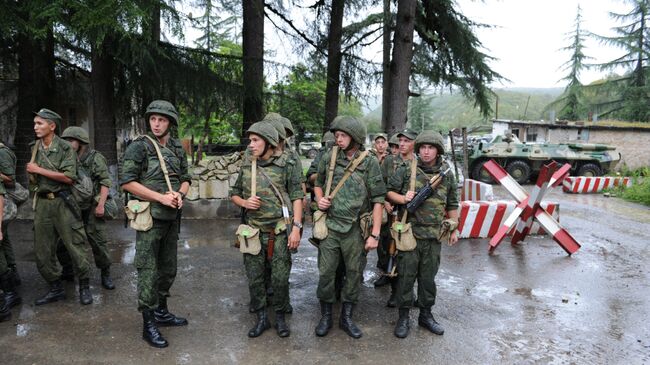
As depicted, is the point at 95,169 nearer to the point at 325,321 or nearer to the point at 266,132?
the point at 266,132

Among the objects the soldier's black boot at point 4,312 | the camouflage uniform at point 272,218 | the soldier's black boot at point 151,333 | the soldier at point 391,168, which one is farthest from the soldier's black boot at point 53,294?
the soldier at point 391,168

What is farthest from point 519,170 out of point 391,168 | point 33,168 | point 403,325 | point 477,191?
point 33,168

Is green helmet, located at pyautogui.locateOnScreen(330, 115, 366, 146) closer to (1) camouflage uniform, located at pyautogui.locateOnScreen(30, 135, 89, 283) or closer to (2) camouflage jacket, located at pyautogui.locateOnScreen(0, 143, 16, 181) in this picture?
(1) camouflage uniform, located at pyautogui.locateOnScreen(30, 135, 89, 283)

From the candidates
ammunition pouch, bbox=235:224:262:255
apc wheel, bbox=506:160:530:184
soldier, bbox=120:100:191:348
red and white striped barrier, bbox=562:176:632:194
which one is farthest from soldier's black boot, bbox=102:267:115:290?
apc wheel, bbox=506:160:530:184

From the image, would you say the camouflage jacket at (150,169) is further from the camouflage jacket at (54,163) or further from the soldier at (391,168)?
the soldier at (391,168)

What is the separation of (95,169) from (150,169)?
163 centimetres

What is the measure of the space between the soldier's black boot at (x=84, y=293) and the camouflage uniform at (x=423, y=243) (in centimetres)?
300

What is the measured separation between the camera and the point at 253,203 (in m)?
3.89

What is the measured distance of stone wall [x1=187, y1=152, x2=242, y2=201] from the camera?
8.73 metres

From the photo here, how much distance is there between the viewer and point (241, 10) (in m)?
10.4

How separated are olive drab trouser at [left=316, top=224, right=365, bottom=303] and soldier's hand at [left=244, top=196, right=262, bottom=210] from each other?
2.15 feet

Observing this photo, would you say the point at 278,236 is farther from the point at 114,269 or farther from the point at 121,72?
the point at 121,72

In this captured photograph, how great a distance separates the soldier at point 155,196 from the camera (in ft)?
12.3

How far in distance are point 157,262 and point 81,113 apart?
45.1 ft
